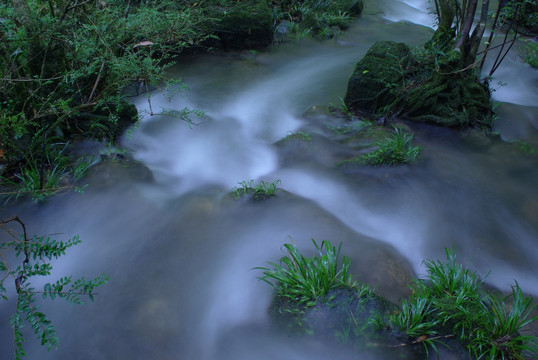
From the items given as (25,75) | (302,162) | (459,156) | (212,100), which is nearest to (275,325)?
(302,162)

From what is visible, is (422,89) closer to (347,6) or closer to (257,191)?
(257,191)

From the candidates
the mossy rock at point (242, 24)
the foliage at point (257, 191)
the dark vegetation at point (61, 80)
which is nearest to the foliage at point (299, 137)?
the foliage at point (257, 191)

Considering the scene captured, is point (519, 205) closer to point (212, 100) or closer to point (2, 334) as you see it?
point (212, 100)

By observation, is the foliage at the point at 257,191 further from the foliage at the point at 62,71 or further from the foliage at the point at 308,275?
the foliage at the point at 62,71

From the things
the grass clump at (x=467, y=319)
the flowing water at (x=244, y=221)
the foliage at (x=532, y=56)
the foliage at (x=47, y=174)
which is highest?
the foliage at (x=532, y=56)

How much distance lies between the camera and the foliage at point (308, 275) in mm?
3123

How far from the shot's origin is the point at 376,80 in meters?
5.75

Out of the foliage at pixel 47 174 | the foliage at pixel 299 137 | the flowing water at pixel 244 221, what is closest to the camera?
the flowing water at pixel 244 221

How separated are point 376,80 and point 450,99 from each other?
109 cm

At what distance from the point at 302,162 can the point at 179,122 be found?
6.80ft

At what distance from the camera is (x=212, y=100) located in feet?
21.2

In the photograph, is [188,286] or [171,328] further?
[188,286]

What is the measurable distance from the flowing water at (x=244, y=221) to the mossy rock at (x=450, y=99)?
9.3 inches

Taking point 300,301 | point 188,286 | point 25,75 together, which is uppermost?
point 25,75
